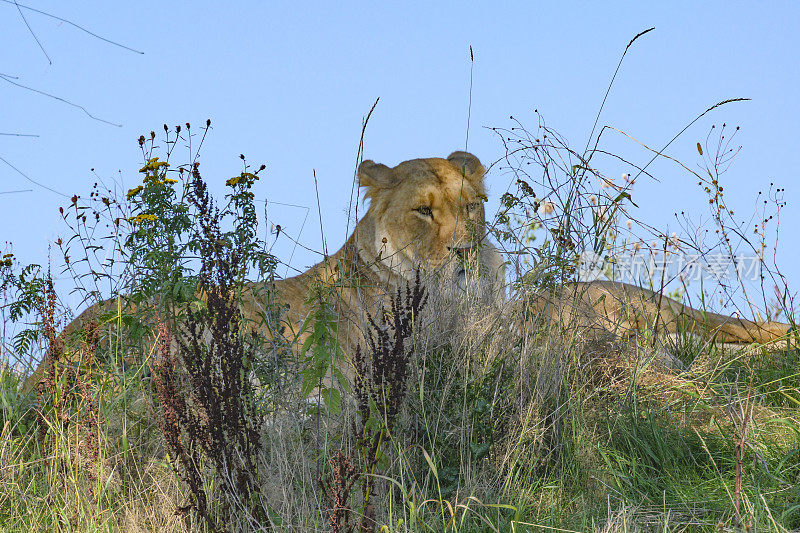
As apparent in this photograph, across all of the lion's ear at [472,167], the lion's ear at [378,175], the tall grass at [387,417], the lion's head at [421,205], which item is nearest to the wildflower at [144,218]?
the tall grass at [387,417]

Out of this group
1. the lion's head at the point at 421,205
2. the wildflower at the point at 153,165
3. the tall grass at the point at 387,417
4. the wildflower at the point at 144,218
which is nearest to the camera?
the tall grass at the point at 387,417

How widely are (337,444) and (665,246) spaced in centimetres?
290

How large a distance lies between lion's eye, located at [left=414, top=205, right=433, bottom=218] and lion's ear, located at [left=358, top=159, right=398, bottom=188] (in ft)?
1.45

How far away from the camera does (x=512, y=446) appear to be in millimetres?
4094

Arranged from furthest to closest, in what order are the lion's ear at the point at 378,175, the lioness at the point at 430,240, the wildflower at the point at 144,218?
the lion's ear at the point at 378,175, the lioness at the point at 430,240, the wildflower at the point at 144,218

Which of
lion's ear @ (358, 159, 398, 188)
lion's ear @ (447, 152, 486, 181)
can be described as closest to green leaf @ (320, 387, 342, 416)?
lion's ear @ (358, 159, 398, 188)

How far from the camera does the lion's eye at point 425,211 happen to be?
20.9 feet

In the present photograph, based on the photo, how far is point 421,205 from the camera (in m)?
6.37

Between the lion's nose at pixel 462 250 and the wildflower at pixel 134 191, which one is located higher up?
the wildflower at pixel 134 191

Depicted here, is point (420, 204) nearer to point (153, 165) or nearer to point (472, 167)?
point (472, 167)

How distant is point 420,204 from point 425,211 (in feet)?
0.26

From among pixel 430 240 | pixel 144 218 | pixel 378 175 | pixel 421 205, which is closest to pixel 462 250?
pixel 430 240

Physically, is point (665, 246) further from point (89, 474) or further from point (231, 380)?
point (89, 474)

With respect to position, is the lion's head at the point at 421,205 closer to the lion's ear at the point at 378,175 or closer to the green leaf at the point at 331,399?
the lion's ear at the point at 378,175
